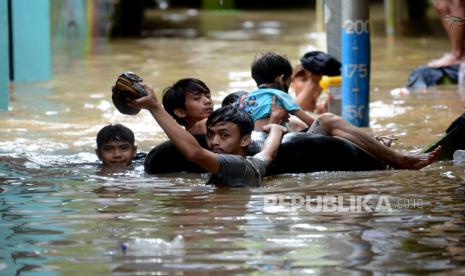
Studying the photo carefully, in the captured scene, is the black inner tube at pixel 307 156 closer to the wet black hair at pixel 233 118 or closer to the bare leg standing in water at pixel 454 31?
the wet black hair at pixel 233 118

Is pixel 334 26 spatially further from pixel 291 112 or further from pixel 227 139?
pixel 227 139

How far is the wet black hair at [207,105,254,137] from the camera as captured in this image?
7.11 meters

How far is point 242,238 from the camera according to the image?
5.63m

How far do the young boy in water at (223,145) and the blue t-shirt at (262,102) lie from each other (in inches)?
25.7

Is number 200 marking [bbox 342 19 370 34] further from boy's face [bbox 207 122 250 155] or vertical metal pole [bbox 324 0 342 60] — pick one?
boy's face [bbox 207 122 250 155]

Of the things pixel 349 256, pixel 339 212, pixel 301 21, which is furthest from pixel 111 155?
pixel 301 21

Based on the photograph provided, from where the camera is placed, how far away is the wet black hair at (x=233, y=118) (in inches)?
280

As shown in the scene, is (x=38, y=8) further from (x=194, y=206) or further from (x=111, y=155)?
(x=194, y=206)

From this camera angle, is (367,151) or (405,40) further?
(405,40)

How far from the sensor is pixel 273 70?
8305mm

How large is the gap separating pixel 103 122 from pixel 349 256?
18.8 ft

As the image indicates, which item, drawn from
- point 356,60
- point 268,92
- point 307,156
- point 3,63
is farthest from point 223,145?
point 3,63

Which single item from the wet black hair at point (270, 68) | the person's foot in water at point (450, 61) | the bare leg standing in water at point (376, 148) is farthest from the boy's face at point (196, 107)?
the person's foot in water at point (450, 61)

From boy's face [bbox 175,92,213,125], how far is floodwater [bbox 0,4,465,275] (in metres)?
0.44
